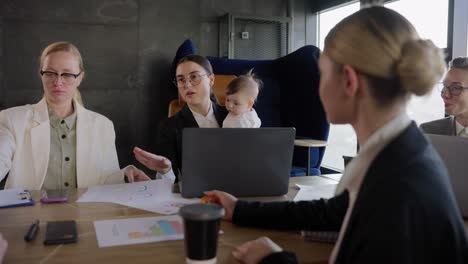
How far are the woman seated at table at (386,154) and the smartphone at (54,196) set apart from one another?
756 mm

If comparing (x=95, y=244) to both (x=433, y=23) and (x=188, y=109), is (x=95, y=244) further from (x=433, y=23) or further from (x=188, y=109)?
(x=433, y=23)

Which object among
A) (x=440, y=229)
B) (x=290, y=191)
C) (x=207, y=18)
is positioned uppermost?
(x=207, y=18)

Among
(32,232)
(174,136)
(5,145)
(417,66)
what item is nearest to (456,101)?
(174,136)

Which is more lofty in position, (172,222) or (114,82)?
(114,82)

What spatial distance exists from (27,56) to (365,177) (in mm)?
3844

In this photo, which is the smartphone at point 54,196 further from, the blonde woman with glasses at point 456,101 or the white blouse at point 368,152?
the blonde woman with glasses at point 456,101

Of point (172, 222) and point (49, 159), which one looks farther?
point (49, 159)

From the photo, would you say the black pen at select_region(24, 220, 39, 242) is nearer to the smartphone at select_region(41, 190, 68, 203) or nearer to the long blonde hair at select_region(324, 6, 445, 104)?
the smartphone at select_region(41, 190, 68, 203)

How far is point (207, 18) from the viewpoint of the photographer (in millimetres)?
4418

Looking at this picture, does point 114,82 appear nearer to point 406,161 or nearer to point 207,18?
point 207,18

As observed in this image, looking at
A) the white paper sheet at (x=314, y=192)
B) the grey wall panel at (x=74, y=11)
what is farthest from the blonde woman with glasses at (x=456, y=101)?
the grey wall panel at (x=74, y=11)

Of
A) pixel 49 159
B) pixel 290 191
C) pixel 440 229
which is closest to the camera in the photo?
pixel 440 229

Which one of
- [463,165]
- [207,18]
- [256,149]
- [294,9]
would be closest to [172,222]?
[256,149]

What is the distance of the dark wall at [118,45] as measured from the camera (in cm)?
387
